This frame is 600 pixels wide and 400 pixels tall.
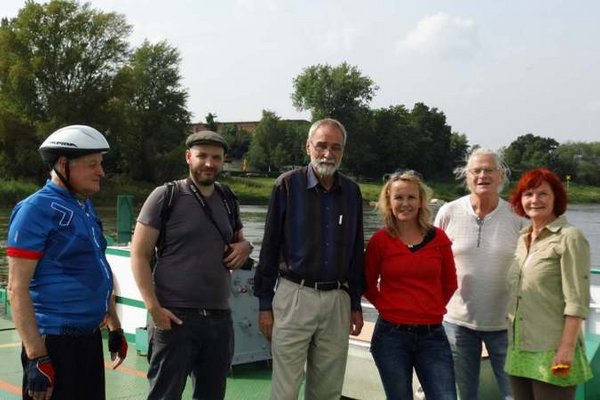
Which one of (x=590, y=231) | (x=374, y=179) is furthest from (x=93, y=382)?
(x=374, y=179)

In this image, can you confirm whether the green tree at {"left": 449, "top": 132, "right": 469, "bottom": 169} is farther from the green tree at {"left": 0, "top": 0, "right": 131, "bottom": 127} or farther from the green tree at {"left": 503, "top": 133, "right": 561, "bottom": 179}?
the green tree at {"left": 0, "top": 0, "right": 131, "bottom": 127}

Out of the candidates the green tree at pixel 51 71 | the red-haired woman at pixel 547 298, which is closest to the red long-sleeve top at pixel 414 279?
the red-haired woman at pixel 547 298

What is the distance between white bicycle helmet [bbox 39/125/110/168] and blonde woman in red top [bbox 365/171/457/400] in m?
1.39

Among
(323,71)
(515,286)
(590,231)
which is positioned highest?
(323,71)

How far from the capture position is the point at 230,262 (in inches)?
142

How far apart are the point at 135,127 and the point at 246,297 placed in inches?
1641

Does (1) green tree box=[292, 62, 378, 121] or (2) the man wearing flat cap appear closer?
(2) the man wearing flat cap

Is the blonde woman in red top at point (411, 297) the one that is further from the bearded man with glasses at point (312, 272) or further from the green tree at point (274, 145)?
the green tree at point (274, 145)

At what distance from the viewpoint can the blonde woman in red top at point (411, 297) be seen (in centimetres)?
338

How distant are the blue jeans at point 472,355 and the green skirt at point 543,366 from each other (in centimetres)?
41

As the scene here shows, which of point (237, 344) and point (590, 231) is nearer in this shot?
point (237, 344)

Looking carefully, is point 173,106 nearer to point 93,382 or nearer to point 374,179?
point 374,179

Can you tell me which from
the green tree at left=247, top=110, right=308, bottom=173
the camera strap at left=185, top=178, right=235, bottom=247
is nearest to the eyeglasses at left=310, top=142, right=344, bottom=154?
the camera strap at left=185, top=178, right=235, bottom=247

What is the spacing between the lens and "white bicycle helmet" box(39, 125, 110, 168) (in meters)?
2.92
